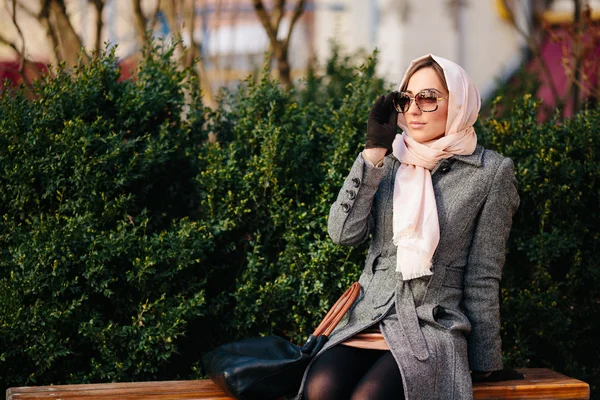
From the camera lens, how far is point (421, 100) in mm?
3438

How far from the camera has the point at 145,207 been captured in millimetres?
3988

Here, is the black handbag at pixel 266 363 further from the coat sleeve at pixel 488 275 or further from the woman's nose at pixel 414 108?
the woman's nose at pixel 414 108

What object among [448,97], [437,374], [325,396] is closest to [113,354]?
[325,396]

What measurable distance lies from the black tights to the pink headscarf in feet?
1.21

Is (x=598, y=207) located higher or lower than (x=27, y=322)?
higher

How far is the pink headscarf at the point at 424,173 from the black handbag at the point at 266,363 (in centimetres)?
36

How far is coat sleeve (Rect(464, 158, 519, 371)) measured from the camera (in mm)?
3338

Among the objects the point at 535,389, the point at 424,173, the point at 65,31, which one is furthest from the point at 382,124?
the point at 65,31

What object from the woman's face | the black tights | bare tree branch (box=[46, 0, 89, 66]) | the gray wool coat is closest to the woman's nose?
the woman's face

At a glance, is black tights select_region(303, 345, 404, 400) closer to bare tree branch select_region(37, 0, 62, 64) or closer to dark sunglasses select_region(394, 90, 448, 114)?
dark sunglasses select_region(394, 90, 448, 114)

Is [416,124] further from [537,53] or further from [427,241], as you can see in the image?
[537,53]

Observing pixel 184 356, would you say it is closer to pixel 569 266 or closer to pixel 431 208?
pixel 431 208

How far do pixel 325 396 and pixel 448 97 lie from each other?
129cm

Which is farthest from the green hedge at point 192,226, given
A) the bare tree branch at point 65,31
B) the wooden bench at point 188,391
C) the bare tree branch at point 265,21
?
the bare tree branch at point 265,21
